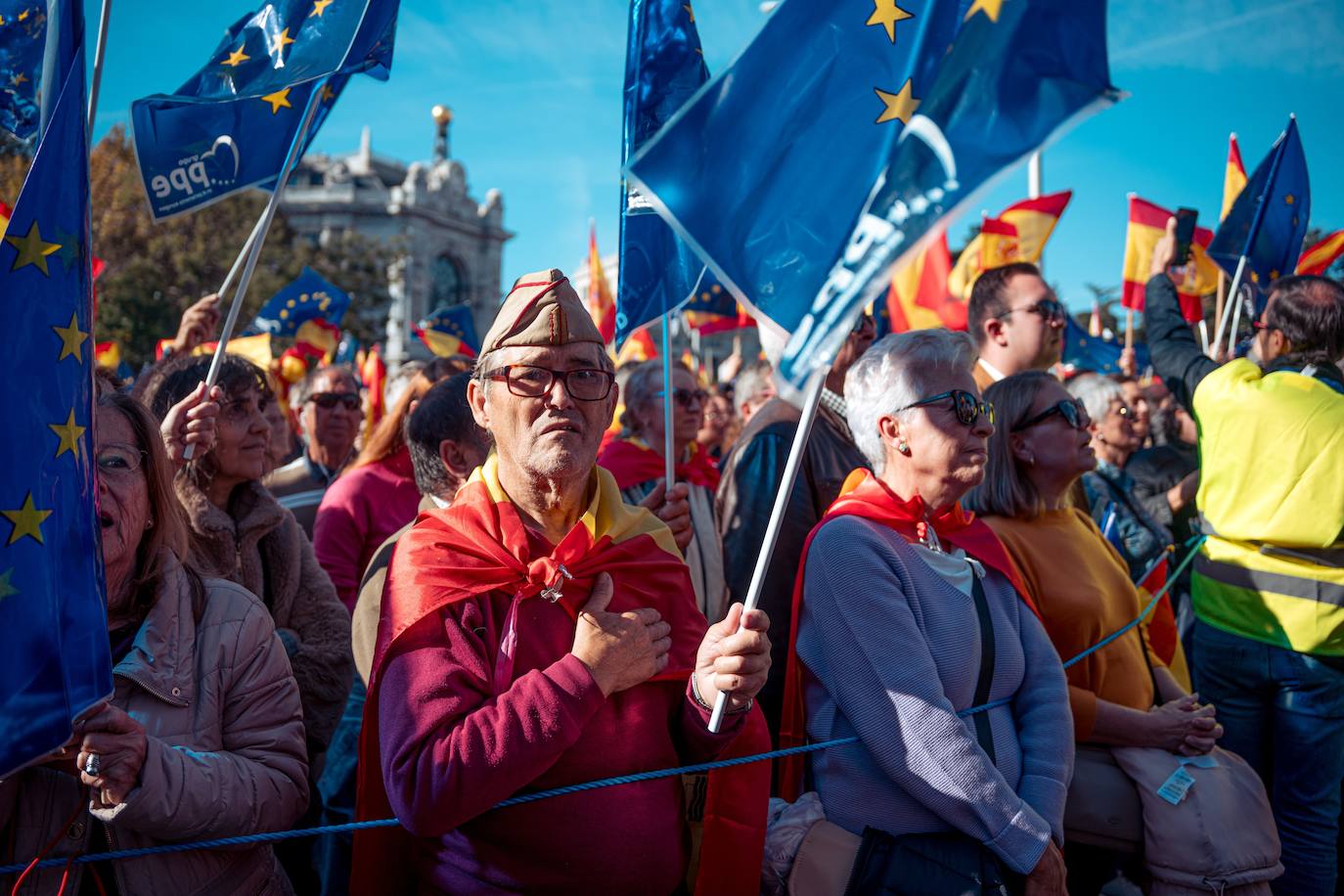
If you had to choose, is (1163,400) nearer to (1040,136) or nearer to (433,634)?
(1040,136)

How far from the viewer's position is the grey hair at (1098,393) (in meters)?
5.34

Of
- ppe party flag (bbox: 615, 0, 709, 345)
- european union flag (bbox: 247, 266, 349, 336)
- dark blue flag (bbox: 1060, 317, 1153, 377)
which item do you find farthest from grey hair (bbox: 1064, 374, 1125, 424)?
european union flag (bbox: 247, 266, 349, 336)

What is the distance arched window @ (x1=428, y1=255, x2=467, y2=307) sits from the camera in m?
66.2

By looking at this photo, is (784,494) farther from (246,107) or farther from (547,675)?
(246,107)

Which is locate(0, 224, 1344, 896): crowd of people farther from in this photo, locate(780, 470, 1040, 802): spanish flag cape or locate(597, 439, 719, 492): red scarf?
locate(597, 439, 719, 492): red scarf

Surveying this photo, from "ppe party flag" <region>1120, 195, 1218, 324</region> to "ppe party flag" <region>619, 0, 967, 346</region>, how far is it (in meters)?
6.03

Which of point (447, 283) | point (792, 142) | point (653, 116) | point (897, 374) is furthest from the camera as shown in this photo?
point (447, 283)

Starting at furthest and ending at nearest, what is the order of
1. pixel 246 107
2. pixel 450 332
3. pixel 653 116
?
pixel 450 332 < pixel 246 107 < pixel 653 116

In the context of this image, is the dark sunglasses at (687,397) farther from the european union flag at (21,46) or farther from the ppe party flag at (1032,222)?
the ppe party flag at (1032,222)

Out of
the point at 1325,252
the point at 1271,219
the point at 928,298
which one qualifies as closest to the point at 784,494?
the point at 1271,219

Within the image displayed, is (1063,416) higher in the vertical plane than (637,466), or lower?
higher

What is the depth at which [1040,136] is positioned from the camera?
6.52 feet

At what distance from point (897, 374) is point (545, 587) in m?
1.23

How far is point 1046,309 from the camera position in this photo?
4.33 metres
